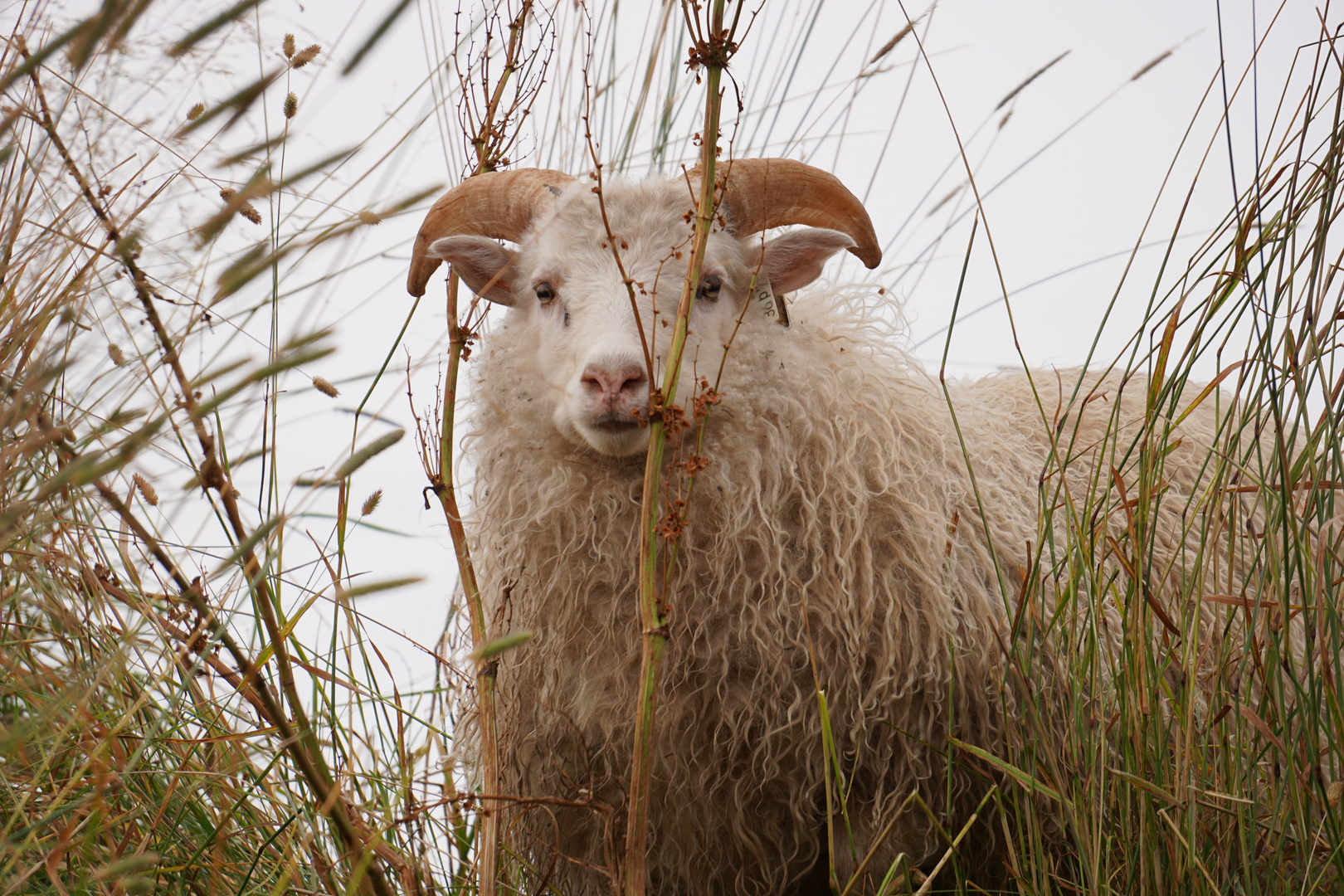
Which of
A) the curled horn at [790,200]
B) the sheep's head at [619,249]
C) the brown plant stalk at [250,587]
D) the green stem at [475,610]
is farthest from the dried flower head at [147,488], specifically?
the curled horn at [790,200]

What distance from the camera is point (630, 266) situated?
275 cm

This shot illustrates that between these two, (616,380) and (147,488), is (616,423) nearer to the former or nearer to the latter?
(616,380)

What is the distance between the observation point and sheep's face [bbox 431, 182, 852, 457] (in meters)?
2.53

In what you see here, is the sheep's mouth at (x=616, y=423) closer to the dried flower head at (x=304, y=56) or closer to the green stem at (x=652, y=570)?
the green stem at (x=652, y=570)

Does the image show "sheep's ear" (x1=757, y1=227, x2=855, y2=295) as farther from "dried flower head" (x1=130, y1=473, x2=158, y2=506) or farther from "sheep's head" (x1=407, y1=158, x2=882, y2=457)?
"dried flower head" (x1=130, y1=473, x2=158, y2=506)

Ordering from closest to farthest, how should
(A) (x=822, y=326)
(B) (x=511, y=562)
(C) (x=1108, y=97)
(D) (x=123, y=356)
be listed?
1. (D) (x=123, y=356)
2. (B) (x=511, y=562)
3. (A) (x=822, y=326)
4. (C) (x=1108, y=97)

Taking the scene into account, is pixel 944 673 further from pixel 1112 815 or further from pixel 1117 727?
pixel 1112 815

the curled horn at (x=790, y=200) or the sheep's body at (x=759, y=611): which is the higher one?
the curled horn at (x=790, y=200)

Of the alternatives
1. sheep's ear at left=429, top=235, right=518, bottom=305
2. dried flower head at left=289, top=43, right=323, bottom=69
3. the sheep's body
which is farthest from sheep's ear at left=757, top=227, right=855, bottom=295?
dried flower head at left=289, top=43, right=323, bottom=69

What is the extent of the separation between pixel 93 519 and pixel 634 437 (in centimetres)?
120

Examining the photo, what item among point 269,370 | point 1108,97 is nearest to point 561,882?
point 269,370

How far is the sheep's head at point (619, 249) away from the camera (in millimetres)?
2732

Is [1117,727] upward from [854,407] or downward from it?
downward

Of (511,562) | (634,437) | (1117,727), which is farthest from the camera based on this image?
(511,562)
